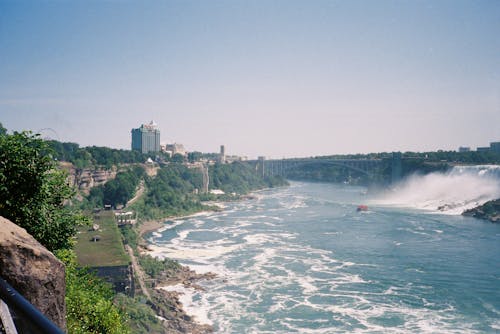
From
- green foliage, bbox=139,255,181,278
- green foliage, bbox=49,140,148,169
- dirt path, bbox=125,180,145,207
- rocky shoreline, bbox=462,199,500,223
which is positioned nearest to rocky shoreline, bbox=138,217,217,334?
green foliage, bbox=139,255,181,278

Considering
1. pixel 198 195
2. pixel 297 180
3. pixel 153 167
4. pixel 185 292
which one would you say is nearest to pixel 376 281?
pixel 185 292

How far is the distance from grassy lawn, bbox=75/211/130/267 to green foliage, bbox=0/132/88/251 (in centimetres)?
856

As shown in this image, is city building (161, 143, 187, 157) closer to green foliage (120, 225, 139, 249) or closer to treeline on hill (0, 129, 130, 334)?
green foliage (120, 225, 139, 249)

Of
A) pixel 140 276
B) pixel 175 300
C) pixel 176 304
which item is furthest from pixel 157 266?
pixel 176 304

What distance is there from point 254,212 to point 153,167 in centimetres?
1843

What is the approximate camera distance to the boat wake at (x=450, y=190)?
123ft

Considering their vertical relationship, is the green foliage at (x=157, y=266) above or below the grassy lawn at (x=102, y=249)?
below

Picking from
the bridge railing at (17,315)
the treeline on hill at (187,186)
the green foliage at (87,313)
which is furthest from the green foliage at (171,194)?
the bridge railing at (17,315)

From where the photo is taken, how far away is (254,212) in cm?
3881

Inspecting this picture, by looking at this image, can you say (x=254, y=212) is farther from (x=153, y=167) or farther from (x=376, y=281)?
(x=376, y=281)

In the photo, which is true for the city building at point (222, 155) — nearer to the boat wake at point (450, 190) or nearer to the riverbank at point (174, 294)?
the boat wake at point (450, 190)

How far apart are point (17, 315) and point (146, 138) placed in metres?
83.0

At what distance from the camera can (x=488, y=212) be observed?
32.2 metres

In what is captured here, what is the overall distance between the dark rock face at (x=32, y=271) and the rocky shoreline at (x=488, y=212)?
33.6 m
